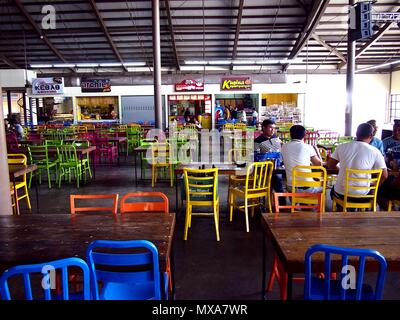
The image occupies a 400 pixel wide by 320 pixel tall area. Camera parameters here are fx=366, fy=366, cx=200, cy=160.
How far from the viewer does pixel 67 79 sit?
16031 millimetres

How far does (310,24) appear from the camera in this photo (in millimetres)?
12484

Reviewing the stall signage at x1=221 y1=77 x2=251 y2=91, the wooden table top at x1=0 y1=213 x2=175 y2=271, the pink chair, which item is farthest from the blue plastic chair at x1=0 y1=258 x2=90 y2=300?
the stall signage at x1=221 y1=77 x2=251 y2=91

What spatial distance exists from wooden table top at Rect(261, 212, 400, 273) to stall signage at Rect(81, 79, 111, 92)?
556 inches

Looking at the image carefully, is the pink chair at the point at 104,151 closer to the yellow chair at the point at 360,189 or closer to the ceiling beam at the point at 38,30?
the ceiling beam at the point at 38,30

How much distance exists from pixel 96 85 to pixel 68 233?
46.6 feet

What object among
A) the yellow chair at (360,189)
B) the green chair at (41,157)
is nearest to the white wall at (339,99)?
the green chair at (41,157)

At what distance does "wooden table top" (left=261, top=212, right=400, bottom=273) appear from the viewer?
2.04 metres

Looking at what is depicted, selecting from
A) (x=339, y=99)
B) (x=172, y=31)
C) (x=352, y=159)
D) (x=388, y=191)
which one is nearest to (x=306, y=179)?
(x=352, y=159)

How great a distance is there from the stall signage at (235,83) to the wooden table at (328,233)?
1224cm

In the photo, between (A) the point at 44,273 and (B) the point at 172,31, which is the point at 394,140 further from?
(B) the point at 172,31

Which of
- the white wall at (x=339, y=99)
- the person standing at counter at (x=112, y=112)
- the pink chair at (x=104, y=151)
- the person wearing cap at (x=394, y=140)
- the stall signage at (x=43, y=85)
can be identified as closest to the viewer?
the person wearing cap at (x=394, y=140)

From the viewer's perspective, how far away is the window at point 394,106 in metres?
17.8

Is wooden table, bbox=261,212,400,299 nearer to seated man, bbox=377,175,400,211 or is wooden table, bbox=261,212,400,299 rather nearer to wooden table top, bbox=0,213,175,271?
wooden table top, bbox=0,213,175,271
